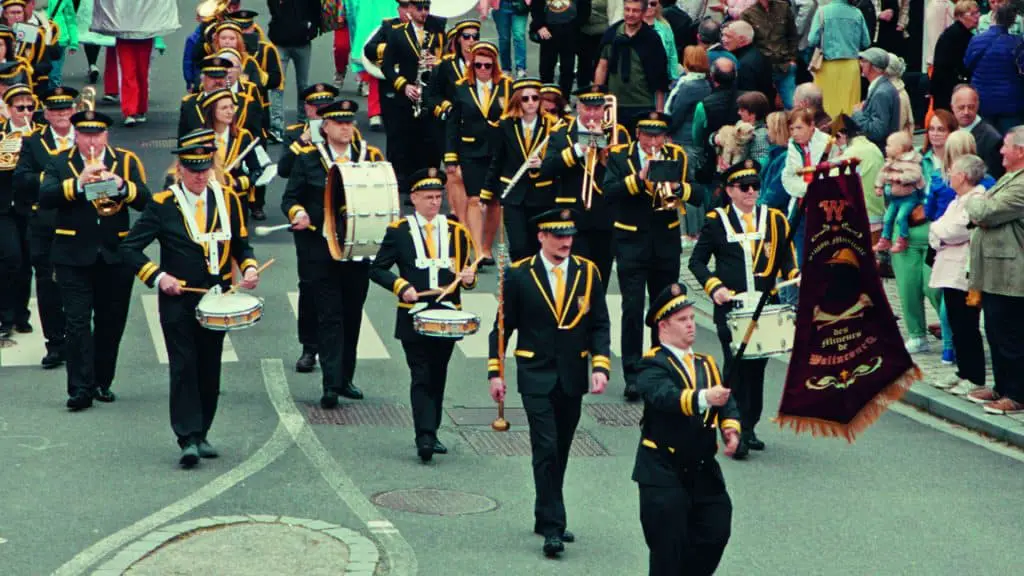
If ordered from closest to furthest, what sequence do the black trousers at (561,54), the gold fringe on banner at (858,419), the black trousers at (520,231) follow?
the gold fringe on banner at (858,419) → the black trousers at (520,231) → the black trousers at (561,54)

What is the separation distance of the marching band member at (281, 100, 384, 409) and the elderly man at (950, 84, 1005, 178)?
5.83 metres

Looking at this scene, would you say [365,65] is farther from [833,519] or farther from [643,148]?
[833,519]

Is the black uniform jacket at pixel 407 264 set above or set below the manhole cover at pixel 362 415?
above

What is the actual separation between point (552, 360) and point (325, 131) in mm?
4415

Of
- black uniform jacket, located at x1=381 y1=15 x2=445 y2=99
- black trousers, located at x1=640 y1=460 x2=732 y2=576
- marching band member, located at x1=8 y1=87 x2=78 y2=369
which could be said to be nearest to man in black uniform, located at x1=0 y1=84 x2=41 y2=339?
marching band member, located at x1=8 y1=87 x2=78 y2=369

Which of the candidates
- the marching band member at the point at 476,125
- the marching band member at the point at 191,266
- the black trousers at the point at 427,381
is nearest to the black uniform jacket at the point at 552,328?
the black trousers at the point at 427,381

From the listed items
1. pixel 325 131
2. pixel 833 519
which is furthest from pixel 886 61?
pixel 833 519

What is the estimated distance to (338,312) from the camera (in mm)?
15867

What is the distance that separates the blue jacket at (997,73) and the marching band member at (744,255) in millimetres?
6386

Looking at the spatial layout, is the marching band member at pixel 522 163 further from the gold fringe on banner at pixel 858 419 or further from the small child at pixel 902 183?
the gold fringe on banner at pixel 858 419

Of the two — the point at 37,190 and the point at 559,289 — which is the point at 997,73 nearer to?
the point at 559,289

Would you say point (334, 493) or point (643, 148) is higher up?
point (643, 148)

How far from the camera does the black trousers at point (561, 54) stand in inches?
1059

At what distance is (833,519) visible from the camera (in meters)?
12.8
